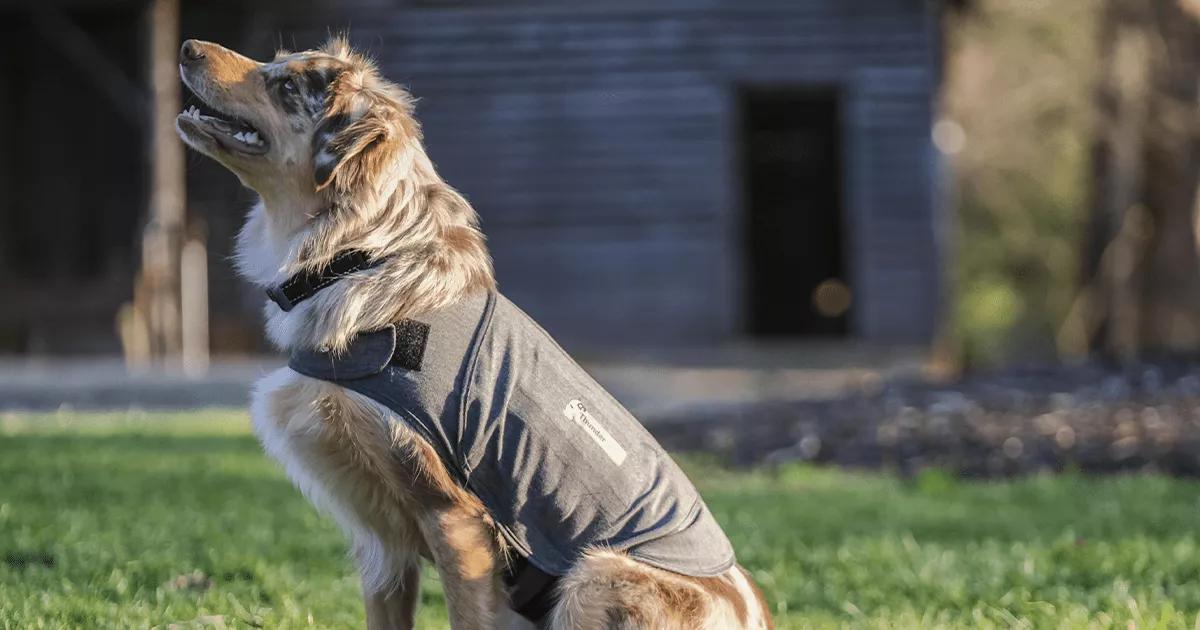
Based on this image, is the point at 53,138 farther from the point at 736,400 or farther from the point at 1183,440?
the point at 1183,440

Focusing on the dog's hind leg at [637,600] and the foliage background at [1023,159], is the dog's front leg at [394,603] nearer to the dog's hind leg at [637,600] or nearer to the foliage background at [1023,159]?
the dog's hind leg at [637,600]

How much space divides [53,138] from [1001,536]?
16.2m

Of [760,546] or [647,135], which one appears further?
[647,135]

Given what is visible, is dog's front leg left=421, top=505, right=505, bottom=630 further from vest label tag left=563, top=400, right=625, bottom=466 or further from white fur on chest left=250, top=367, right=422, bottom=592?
vest label tag left=563, top=400, right=625, bottom=466

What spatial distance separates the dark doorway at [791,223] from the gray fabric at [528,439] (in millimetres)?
17594

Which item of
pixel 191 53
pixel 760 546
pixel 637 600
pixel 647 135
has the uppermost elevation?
pixel 191 53

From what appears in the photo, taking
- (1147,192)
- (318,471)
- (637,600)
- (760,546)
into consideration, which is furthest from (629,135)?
(637,600)

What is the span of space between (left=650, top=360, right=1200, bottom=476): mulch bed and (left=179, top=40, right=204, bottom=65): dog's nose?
248 inches

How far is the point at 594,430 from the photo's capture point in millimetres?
3309

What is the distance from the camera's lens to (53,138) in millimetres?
18250

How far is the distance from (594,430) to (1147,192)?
15.3 m

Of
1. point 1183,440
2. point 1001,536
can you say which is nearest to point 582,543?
point 1001,536

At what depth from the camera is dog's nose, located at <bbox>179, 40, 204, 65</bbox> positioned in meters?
3.68

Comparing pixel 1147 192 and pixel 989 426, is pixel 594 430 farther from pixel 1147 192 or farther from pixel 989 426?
pixel 1147 192
